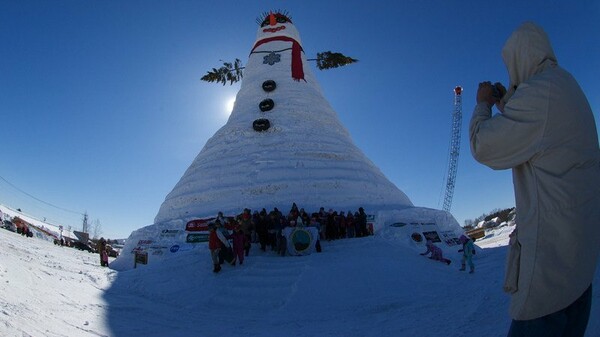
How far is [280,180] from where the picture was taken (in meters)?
12.2

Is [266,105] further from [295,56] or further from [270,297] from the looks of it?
[270,297]

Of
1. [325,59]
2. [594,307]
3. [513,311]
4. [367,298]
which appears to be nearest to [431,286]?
[367,298]

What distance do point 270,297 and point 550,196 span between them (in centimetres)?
594

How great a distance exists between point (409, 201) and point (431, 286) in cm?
738

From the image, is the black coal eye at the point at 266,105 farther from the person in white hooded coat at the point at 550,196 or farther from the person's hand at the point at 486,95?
the person in white hooded coat at the point at 550,196

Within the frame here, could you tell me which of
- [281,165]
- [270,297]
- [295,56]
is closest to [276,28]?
[295,56]

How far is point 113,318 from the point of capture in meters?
4.63

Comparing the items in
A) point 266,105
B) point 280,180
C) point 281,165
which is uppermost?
point 266,105

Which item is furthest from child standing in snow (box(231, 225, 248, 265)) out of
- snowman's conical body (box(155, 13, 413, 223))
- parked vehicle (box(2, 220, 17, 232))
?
parked vehicle (box(2, 220, 17, 232))

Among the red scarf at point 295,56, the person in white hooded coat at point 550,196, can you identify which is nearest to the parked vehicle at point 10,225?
the red scarf at point 295,56

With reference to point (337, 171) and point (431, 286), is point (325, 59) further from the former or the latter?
point (431, 286)

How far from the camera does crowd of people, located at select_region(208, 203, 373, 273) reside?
8.41m

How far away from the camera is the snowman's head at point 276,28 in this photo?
18.5 metres

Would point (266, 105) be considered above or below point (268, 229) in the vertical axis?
above
